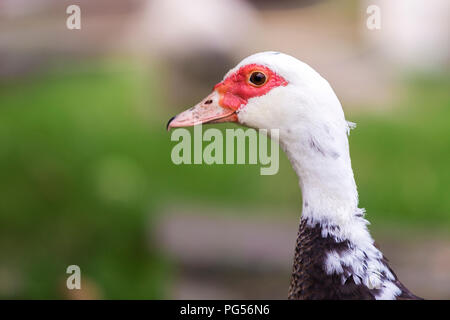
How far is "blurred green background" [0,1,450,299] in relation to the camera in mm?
3707

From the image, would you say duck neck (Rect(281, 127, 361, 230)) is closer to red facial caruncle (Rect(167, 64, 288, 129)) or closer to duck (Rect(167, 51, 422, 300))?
→ duck (Rect(167, 51, 422, 300))

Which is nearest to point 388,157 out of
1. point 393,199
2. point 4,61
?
point 393,199

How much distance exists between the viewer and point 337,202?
1.88 meters

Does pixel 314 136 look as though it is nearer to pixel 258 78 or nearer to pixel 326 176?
pixel 326 176

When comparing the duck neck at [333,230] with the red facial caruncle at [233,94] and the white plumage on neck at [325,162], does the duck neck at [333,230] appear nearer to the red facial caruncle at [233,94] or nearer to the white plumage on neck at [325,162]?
the white plumage on neck at [325,162]

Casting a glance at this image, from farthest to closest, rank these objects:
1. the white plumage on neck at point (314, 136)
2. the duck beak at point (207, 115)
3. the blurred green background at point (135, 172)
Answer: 1. the blurred green background at point (135, 172)
2. the duck beak at point (207, 115)
3. the white plumage on neck at point (314, 136)

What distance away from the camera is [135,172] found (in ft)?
14.8

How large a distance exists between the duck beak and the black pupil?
0.41ft

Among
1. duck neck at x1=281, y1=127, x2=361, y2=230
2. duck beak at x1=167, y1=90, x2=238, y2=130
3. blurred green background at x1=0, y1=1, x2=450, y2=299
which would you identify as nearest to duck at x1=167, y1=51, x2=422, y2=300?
duck neck at x1=281, y1=127, x2=361, y2=230

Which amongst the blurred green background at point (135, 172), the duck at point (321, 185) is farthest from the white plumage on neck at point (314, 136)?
the blurred green background at point (135, 172)

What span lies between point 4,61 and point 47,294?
10.1 feet

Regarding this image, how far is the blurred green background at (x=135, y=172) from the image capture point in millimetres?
3707
